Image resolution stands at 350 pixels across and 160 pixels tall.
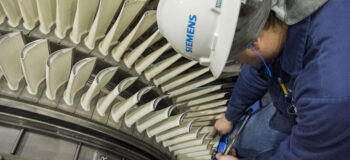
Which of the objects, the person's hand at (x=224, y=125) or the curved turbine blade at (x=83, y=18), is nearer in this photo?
the curved turbine blade at (x=83, y=18)

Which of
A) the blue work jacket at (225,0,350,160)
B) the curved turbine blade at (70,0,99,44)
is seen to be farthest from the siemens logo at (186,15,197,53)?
the curved turbine blade at (70,0,99,44)

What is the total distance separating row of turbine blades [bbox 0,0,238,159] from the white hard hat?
524 millimetres

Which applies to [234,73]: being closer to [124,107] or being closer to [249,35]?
[124,107]

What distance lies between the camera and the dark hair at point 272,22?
1148 mm

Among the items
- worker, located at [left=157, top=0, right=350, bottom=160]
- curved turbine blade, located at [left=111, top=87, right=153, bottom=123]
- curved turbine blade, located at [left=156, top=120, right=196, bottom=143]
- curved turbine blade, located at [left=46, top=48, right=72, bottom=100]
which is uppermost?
curved turbine blade, located at [left=46, top=48, right=72, bottom=100]

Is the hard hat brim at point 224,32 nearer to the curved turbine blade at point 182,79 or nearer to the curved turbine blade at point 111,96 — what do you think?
the curved turbine blade at point 111,96

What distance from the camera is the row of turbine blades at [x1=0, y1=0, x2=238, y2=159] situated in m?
1.58

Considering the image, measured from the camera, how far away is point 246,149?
2.33m

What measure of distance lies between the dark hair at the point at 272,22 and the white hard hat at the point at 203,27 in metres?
0.11

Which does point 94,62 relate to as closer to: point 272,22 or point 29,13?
point 29,13

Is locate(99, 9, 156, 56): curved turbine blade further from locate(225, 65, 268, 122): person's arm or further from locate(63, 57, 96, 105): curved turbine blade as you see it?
locate(225, 65, 268, 122): person's arm

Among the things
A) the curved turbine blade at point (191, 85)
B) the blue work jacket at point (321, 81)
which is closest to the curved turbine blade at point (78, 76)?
the curved turbine blade at point (191, 85)

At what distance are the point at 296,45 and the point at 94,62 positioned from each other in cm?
119

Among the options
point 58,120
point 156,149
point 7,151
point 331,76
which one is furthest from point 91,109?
point 331,76
